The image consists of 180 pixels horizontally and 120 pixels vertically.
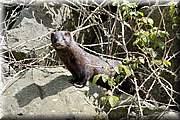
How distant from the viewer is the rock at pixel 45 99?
386 cm

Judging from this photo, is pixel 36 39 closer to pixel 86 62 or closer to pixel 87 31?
pixel 87 31

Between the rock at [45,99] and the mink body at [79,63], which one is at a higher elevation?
the mink body at [79,63]

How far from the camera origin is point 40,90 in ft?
13.6

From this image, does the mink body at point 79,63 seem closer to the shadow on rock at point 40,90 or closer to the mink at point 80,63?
the mink at point 80,63

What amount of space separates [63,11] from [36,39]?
735 mm

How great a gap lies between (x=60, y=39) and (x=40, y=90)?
50 centimetres

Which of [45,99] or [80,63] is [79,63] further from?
[45,99]

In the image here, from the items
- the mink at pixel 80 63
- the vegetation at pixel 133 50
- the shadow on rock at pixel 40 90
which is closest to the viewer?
the vegetation at pixel 133 50

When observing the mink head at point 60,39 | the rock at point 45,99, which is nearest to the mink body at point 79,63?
the mink head at point 60,39

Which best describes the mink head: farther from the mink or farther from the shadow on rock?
the shadow on rock

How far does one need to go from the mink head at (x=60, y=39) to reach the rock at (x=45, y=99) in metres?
0.37

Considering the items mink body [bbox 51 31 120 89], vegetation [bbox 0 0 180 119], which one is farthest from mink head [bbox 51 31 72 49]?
vegetation [bbox 0 0 180 119]

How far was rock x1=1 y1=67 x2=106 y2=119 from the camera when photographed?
12.7 ft

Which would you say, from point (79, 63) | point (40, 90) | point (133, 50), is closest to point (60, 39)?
point (79, 63)
